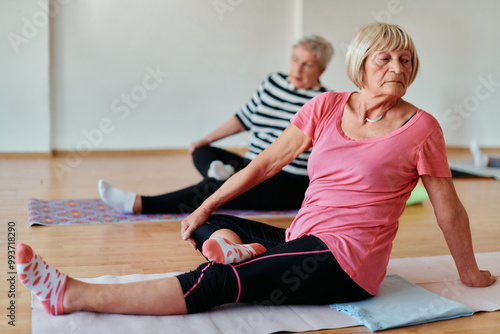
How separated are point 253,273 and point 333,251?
0.22 meters

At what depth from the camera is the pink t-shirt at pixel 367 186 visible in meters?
1.61

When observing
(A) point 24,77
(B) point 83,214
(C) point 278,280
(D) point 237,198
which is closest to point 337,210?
(C) point 278,280

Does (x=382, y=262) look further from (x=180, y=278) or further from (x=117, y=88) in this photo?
(x=117, y=88)

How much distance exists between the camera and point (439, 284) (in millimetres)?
1932

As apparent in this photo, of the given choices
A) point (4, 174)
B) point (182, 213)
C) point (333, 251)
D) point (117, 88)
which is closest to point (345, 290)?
point (333, 251)

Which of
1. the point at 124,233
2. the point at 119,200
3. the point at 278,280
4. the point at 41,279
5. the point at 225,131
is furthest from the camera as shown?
the point at 225,131

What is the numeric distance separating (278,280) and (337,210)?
26cm

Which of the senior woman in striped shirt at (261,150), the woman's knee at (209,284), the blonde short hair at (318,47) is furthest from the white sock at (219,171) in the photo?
the woman's knee at (209,284)

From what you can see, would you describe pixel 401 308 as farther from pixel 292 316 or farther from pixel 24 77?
pixel 24 77

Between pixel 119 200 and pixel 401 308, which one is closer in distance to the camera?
pixel 401 308

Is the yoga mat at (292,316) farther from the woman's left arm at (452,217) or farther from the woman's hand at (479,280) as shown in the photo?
the woman's left arm at (452,217)

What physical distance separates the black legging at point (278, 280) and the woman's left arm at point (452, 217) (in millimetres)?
318

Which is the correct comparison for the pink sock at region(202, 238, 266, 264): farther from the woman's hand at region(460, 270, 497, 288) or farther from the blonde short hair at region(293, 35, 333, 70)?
the blonde short hair at region(293, 35, 333, 70)

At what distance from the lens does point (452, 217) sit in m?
1.70
